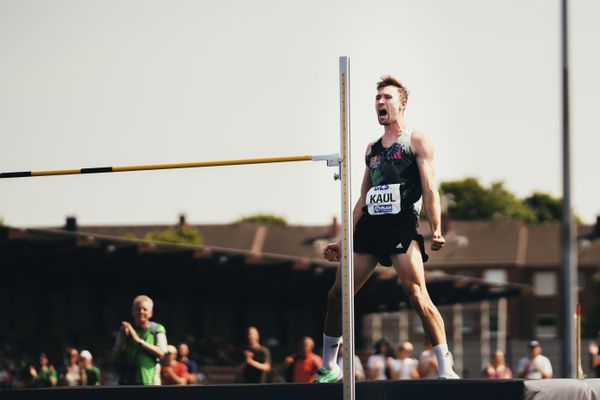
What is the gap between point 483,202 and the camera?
123 m

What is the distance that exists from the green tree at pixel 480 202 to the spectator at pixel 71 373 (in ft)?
332

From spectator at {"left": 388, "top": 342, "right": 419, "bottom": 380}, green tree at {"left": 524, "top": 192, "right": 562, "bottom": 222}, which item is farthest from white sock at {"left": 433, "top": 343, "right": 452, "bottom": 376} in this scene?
green tree at {"left": 524, "top": 192, "right": 562, "bottom": 222}

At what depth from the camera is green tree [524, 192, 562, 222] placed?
125750mm

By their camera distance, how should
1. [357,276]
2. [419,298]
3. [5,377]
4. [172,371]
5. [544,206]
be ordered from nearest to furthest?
[419,298] → [357,276] → [172,371] → [5,377] → [544,206]

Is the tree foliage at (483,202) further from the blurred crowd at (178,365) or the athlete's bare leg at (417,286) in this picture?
the athlete's bare leg at (417,286)

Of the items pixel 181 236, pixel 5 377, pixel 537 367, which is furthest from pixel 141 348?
pixel 181 236

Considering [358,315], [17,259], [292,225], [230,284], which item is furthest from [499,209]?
[17,259]

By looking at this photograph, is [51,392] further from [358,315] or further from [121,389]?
[358,315]

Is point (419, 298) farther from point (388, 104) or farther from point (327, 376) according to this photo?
point (388, 104)

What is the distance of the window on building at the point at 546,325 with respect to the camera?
101938mm

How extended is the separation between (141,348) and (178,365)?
12.7 ft

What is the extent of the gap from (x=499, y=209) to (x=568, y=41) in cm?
10128

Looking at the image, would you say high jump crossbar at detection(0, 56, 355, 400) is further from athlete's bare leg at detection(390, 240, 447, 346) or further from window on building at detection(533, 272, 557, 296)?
window on building at detection(533, 272, 557, 296)

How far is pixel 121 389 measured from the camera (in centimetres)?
1131
